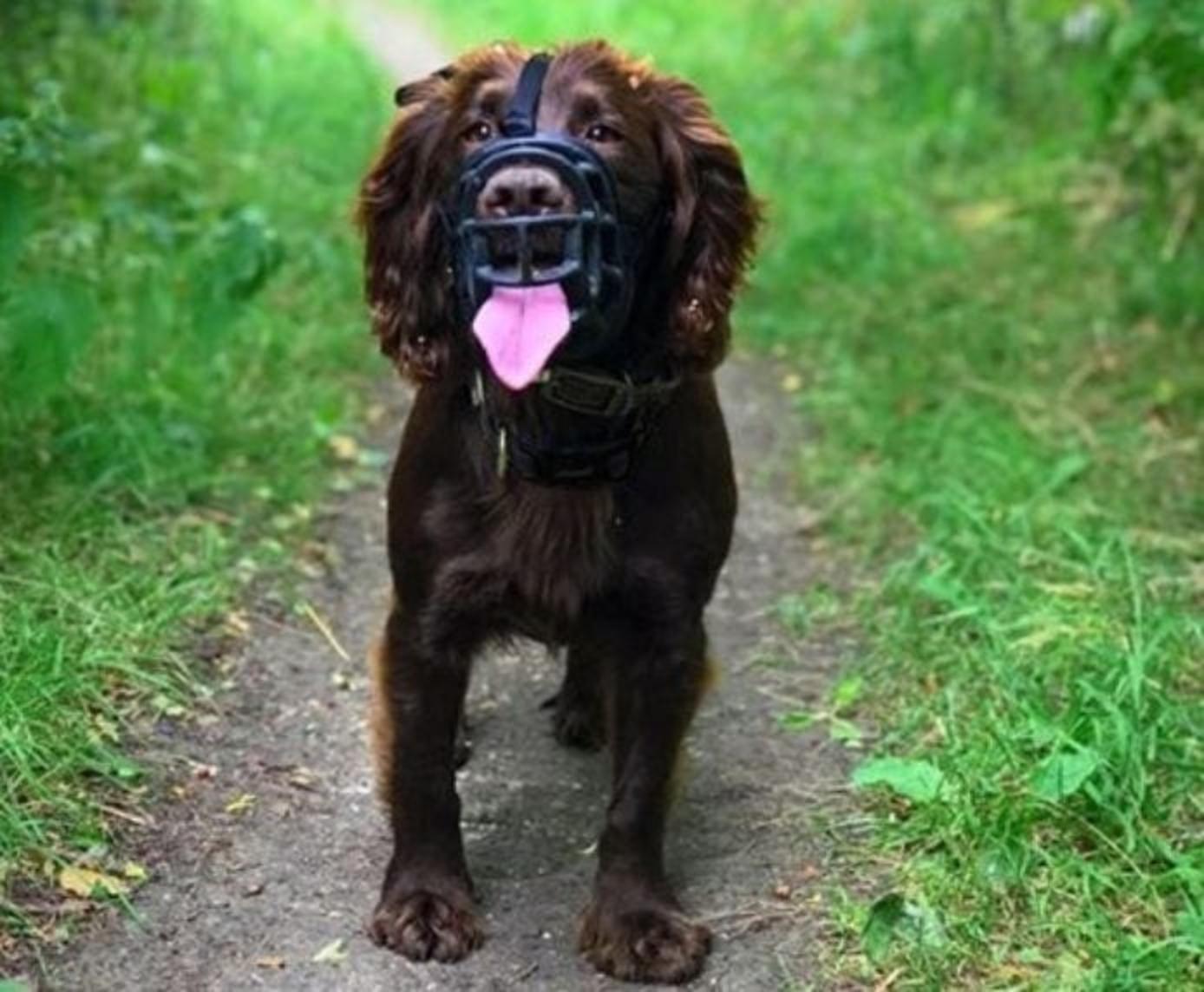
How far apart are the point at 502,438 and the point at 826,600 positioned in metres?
1.63

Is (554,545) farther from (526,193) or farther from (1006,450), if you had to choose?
(1006,450)

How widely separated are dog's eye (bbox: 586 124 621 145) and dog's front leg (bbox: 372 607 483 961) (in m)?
0.80

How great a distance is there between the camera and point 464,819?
3695mm

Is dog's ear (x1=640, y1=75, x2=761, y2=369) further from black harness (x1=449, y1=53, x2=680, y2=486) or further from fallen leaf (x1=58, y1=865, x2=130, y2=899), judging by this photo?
fallen leaf (x1=58, y1=865, x2=130, y2=899)

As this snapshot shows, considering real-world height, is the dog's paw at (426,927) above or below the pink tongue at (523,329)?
below

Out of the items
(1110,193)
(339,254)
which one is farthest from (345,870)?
(1110,193)

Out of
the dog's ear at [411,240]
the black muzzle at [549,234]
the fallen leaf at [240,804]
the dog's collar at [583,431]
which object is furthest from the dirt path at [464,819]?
the black muzzle at [549,234]

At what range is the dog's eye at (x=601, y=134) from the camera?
300 cm

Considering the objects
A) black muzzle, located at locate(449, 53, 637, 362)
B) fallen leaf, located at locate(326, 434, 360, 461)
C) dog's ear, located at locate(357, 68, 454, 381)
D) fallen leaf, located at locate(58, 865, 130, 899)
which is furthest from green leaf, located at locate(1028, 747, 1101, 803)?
fallen leaf, located at locate(326, 434, 360, 461)

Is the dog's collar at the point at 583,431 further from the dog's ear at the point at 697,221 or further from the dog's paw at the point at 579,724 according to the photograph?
the dog's paw at the point at 579,724

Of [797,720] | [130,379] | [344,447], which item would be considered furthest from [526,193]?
[344,447]

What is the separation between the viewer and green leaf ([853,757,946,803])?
138 inches

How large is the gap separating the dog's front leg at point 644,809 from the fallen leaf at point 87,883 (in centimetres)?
71

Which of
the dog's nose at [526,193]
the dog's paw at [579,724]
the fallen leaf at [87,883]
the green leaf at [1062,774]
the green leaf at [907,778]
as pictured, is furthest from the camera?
the dog's paw at [579,724]
